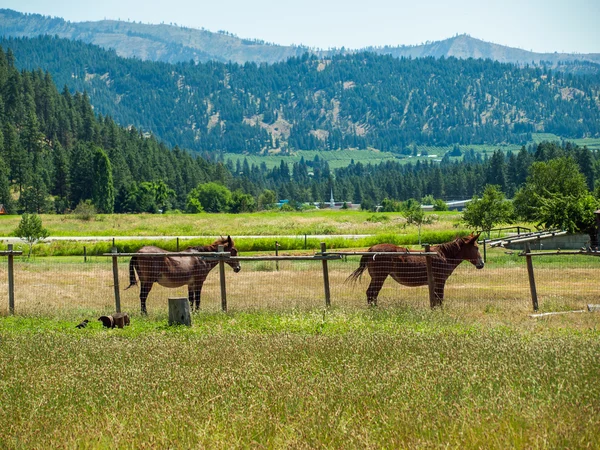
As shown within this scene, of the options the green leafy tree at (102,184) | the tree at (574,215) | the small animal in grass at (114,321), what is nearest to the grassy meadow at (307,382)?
the small animal in grass at (114,321)

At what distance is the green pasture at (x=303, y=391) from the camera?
22.8ft

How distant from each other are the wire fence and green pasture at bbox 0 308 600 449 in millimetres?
5010

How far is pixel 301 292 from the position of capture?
21.1 metres

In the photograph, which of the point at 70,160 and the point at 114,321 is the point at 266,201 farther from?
the point at 114,321

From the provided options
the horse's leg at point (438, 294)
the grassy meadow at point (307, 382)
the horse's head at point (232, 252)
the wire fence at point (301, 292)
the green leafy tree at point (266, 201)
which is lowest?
the green leafy tree at point (266, 201)

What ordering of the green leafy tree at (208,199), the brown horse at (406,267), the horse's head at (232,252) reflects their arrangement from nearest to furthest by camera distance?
1. the brown horse at (406,267)
2. the horse's head at (232,252)
3. the green leafy tree at (208,199)

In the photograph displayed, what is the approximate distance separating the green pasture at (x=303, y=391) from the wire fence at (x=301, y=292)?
501 cm

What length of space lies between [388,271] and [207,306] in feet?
15.3

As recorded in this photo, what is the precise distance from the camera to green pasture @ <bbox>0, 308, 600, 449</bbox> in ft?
22.8

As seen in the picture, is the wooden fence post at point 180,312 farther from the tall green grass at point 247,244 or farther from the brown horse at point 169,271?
the tall green grass at point 247,244

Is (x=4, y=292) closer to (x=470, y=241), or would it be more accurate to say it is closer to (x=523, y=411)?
(x=470, y=241)

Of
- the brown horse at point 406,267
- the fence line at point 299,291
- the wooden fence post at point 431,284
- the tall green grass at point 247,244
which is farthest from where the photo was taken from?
the tall green grass at point 247,244

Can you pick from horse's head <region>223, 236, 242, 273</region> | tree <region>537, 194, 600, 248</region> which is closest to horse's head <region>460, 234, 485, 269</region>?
horse's head <region>223, 236, 242, 273</region>

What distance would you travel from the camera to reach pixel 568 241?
1855 inches
